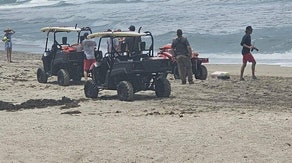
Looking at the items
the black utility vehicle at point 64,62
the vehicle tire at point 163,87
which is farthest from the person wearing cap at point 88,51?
the vehicle tire at point 163,87

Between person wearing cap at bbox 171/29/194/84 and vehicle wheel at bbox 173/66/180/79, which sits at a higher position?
person wearing cap at bbox 171/29/194/84

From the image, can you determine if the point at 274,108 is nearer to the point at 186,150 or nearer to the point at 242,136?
the point at 242,136

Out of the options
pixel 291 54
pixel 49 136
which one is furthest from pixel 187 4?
pixel 49 136

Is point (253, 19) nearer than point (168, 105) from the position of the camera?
No

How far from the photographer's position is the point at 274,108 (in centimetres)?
1149

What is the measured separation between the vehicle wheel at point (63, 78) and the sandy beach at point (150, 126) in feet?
4.84

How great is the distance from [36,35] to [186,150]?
1470 inches

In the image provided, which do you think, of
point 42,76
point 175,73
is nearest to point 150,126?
point 175,73

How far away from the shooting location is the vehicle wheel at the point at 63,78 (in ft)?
53.2

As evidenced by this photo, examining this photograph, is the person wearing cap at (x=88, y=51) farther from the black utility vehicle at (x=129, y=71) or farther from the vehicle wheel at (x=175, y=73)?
the vehicle wheel at (x=175, y=73)

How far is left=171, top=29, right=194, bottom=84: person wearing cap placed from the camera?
15.3 meters

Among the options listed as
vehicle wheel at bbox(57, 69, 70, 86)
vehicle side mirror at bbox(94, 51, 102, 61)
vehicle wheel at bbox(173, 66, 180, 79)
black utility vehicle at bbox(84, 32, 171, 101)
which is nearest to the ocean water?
vehicle wheel at bbox(173, 66, 180, 79)

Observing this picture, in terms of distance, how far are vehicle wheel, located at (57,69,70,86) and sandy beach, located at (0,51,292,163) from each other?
1.48m

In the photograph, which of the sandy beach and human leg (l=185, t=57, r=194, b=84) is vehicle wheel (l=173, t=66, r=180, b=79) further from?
the sandy beach
